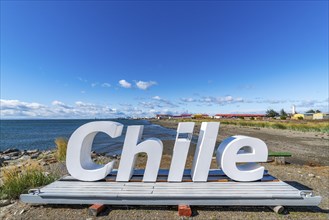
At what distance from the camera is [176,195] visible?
4883 millimetres

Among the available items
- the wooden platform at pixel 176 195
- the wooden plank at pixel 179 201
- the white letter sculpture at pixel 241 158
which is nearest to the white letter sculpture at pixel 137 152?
the wooden platform at pixel 176 195

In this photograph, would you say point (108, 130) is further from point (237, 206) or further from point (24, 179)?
point (237, 206)

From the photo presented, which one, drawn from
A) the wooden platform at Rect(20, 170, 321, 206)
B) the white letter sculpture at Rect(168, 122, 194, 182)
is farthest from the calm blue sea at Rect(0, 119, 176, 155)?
the white letter sculpture at Rect(168, 122, 194, 182)

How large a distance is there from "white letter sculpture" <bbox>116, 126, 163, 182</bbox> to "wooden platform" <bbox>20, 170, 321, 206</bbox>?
42 centimetres

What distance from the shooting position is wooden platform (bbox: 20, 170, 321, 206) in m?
4.82

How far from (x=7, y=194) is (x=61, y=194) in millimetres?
2611

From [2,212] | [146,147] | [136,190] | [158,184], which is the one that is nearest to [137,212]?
[136,190]

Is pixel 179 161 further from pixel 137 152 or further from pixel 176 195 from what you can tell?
pixel 137 152

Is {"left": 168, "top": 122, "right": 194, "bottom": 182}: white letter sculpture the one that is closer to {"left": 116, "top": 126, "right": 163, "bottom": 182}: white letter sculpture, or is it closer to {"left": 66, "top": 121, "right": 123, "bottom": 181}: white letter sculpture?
{"left": 116, "top": 126, "right": 163, "bottom": 182}: white letter sculpture

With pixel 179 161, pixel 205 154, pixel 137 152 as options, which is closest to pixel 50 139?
pixel 137 152

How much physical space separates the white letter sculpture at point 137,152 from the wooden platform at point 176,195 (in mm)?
424

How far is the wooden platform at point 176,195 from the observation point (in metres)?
4.82

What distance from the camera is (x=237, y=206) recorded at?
520 centimetres

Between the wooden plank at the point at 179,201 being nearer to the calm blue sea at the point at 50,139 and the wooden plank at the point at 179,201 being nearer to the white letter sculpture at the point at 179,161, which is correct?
the white letter sculpture at the point at 179,161
